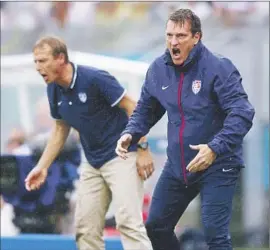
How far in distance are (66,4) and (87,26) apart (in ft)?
2.97

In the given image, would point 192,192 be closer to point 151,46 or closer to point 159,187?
point 159,187

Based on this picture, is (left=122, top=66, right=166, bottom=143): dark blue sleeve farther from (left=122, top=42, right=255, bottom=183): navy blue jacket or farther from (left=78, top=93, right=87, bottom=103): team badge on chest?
(left=78, top=93, right=87, bottom=103): team badge on chest

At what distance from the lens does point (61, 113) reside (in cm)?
802

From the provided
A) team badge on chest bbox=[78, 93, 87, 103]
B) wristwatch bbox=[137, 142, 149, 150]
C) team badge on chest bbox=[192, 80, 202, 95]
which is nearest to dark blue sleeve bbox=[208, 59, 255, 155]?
team badge on chest bbox=[192, 80, 202, 95]

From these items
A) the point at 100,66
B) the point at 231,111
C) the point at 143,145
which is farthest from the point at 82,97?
the point at 100,66

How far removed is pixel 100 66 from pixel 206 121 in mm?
4159

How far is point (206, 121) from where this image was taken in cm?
665

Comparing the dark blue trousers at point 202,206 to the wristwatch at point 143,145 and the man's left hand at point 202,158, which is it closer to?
the man's left hand at point 202,158

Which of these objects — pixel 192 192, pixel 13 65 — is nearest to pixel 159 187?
pixel 192 192

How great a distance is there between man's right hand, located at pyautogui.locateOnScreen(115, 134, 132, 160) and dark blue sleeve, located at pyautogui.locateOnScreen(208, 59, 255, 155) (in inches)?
26.7

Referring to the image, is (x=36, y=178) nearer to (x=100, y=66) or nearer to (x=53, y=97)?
(x=53, y=97)

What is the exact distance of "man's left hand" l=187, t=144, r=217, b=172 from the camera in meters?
6.31

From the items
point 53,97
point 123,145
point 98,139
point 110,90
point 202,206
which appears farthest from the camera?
point 53,97

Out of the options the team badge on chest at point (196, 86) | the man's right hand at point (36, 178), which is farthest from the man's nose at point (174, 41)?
the man's right hand at point (36, 178)
